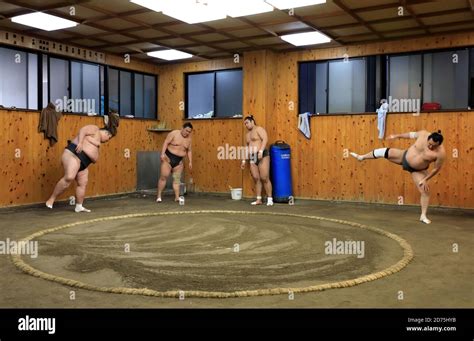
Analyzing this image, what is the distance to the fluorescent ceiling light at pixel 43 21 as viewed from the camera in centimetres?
570

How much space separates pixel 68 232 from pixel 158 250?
1341mm

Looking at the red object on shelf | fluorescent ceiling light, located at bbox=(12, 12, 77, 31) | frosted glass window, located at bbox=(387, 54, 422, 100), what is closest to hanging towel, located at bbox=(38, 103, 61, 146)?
fluorescent ceiling light, located at bbox=(12, 12, 77, 31)

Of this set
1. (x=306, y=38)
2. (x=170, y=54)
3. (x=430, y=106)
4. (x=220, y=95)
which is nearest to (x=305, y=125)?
(x=306, y=38)

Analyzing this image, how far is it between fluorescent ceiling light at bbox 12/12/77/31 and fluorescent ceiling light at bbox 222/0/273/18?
2153mm

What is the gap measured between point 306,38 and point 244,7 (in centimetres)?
182

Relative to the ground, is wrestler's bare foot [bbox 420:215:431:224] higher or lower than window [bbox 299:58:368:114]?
lower

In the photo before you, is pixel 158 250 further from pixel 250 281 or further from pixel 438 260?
pixel 438 260

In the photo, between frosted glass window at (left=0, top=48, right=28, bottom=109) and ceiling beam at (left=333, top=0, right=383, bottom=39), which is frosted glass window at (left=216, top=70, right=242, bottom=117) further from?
ceiling beam at (left=333, top=0, right=383, bottom=39)

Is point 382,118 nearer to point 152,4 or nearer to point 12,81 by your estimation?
point 152,4

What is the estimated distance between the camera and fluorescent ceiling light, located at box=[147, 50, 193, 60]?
8047 millimetres

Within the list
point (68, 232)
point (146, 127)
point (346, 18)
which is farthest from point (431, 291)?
point (146, 127)

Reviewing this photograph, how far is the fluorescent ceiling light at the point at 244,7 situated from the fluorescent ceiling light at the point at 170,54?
256 centimetres

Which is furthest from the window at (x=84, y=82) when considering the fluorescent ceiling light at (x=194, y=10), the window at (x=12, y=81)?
the fluorescent ceiling light at (x=194, y=10)

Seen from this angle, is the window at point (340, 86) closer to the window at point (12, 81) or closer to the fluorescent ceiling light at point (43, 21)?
the fluorescent ceiling light at point (43, 21)
